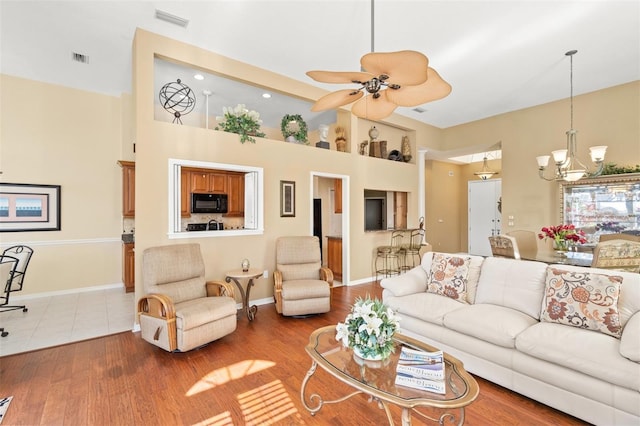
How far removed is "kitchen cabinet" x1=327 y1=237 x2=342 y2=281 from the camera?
20.2 feet

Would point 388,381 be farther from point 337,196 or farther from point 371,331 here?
point 337,196

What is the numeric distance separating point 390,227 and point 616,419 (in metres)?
5.16

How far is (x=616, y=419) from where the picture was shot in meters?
1.79

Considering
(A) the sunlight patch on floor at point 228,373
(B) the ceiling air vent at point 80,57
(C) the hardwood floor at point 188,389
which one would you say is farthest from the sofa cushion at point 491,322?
(B) the ceiling air vent at point 80,57

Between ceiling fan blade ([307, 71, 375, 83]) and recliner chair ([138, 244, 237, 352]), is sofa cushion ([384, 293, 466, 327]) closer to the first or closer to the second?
recliner chair ([138, 244, 237, 352])

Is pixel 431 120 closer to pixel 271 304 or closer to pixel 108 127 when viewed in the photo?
pixel 271 304

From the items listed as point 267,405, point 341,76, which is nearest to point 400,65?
point 341,76

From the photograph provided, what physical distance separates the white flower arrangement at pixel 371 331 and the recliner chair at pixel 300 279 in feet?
6.59

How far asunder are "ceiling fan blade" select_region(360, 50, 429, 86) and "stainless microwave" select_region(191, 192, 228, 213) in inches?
174

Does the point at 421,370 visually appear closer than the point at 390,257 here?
Yes

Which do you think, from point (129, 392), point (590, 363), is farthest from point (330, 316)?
point (590, 363)

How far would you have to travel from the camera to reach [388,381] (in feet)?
5.54

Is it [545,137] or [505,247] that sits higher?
[545,137]

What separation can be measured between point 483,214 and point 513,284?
6.71 meters
